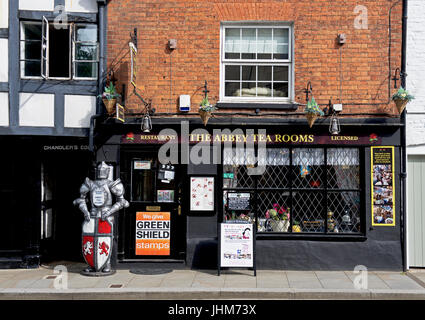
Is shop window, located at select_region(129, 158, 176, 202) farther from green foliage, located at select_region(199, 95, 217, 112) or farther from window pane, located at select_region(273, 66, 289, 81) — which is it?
window pane, located at select_region(273, 66, 289, 81)

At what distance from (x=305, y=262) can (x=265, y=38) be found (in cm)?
494

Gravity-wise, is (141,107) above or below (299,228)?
above

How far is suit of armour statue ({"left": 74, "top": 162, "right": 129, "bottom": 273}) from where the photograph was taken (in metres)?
9.18

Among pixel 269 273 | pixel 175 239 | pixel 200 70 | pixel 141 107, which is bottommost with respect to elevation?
pixel 269 273

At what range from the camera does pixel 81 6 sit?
10.0 metres

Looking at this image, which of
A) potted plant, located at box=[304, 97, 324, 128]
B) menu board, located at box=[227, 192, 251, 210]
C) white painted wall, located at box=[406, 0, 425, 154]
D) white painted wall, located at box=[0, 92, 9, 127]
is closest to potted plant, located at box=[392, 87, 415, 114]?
white painted wall, located at box=[406, 0, 425, 154]

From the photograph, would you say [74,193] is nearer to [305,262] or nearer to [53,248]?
[53,248]

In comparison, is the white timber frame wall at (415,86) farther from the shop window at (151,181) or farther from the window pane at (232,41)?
the shop window at (151,181)

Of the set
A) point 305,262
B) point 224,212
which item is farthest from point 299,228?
point 224,212

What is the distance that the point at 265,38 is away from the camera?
1016cm

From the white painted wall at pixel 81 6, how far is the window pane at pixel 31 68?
53.9 inches

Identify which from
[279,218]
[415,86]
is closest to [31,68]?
[279,218]

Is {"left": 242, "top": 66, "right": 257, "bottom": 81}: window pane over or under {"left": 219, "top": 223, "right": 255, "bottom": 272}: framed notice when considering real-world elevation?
over

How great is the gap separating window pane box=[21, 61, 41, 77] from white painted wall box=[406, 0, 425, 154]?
8.04m
